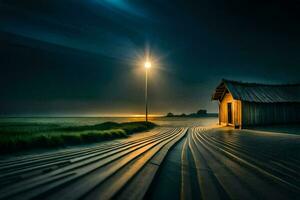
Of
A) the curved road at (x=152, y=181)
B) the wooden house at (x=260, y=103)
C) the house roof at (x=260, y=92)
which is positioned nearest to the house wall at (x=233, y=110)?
the wooden house at (x=260, y=103)

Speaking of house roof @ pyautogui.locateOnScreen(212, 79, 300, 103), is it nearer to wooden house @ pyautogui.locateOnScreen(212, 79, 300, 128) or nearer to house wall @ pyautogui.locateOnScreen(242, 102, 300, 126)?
wooden house @ pyautogui.locateOnScreen(212, 79, 300, 128)

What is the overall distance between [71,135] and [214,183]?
7255 mm

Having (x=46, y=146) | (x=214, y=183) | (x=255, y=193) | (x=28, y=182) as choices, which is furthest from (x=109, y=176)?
(x=46, y=146)

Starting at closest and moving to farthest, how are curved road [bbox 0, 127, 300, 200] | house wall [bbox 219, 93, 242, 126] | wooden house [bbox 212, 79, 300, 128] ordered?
curved road [bbox 0, 127, 300, 200] < wooden house [bbox 212, 79, 300, 128] < house wall [bbox 219, 93, 242, 126]

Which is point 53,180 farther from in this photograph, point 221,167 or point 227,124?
point 227,124

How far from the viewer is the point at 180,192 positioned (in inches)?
103

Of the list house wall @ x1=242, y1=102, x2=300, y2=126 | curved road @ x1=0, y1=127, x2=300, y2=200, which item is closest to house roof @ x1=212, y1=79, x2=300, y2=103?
house wall @ x1=242, y1=102, x2=300, y2=126

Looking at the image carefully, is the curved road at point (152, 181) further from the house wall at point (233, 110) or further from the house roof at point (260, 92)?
the house roof at point (260, 92)

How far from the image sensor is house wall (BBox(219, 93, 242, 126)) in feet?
54.8

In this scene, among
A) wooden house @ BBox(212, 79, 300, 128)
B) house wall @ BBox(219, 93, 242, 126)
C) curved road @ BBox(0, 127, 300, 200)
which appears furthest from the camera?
house wall @ BBox(219, 93, 242, 126)

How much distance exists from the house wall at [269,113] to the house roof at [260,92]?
2.12ft

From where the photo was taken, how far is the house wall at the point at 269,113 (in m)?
16.6

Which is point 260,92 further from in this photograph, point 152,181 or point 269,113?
point 152,181

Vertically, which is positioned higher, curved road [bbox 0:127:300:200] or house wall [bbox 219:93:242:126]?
house wall [bbox 219:93:242:126]
